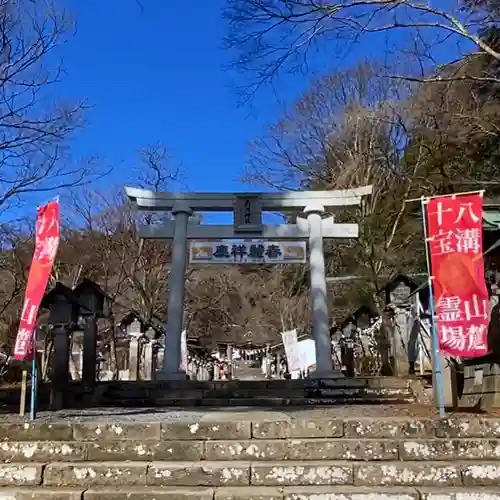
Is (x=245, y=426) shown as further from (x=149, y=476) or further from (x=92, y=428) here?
(x=92, y=428)

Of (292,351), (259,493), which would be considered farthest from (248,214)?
(259,493)

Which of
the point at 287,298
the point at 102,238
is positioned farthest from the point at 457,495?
the point at 287,298

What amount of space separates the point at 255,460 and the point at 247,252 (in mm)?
9905

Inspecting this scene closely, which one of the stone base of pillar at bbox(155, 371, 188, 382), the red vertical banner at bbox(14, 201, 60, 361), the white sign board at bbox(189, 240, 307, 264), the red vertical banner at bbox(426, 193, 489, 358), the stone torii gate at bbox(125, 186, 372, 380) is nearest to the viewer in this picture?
the red vertical banner at bbox(426, 193, 489, 358)

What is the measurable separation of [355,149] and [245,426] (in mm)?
14685

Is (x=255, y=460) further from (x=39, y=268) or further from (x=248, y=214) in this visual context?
(x=248, y=214)

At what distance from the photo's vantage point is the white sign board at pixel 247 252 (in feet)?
47.0

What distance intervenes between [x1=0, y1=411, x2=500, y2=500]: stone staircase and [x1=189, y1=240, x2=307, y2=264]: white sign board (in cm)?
954

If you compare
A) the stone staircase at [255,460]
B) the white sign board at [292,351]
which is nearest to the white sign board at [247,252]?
the white sign board at [292,351]

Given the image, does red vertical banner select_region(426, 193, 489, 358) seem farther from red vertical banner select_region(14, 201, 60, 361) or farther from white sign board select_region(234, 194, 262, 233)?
white sign board select_region(234, 194, 262, 233)

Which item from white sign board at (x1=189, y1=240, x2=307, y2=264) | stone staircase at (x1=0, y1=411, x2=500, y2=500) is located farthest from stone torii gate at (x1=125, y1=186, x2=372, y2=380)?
stone staircase at (x1=0, y1=411, x2=500, y2=500)

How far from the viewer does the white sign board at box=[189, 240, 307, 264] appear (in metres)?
14.3

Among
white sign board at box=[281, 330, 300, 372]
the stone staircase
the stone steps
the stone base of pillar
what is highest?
white sign board at box=[281, 330, 300, 372]

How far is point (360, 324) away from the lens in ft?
49.2
